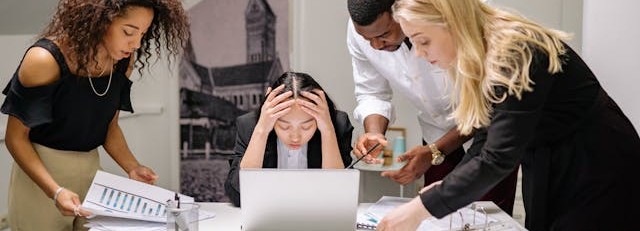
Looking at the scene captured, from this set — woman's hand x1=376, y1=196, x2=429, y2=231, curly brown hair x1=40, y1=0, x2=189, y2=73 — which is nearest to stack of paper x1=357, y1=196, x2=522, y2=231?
woman's hand x1=376, y1=196, x2=429, y2=231

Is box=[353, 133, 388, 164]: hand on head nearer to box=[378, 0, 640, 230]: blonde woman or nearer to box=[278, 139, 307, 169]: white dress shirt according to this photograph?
box=[278, 139, 307, 169]: white dress shirt

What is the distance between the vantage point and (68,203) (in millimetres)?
1566

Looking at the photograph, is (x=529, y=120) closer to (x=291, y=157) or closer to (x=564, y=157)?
(x=564, y=157)

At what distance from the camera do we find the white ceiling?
7.75 feet

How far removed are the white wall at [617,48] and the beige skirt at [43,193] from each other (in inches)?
60.1

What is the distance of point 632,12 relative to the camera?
174 centimetres

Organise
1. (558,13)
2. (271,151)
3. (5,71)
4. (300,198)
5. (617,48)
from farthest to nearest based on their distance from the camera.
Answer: (558,13)
(5,71)
(271,151)
(617,48)
(300,198)

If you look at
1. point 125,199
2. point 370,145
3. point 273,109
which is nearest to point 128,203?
point 125,199

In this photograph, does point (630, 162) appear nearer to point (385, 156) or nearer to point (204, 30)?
point (385, 156)

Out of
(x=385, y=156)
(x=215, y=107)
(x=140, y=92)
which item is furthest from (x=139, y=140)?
(x=385, y=156)

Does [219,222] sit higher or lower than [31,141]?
lower

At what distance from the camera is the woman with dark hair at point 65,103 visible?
1620mm

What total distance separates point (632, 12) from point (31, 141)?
1686 millimetres

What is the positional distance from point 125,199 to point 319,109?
0.61 m
